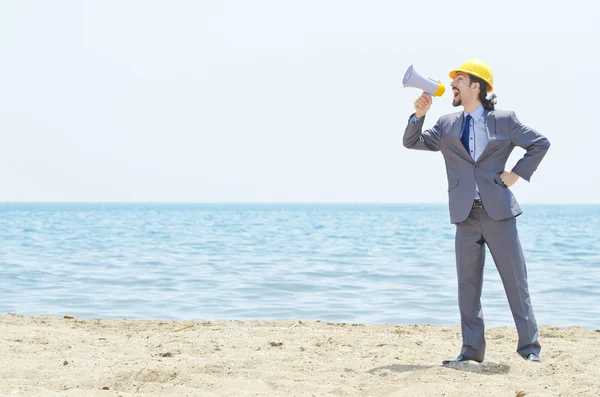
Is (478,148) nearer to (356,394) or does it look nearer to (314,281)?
(356,394)

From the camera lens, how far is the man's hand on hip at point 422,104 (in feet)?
15.9

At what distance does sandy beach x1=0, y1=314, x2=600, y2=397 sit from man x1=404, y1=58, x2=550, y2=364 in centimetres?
32

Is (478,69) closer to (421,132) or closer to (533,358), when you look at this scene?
(421,132)

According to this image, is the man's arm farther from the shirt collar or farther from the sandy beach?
the sandy beach

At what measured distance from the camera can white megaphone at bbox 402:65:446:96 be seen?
15.8 ft

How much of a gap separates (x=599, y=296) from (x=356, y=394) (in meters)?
7.56

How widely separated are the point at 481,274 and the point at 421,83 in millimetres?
1312

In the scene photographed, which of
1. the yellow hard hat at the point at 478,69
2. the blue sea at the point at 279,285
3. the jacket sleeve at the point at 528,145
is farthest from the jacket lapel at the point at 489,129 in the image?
the blue sea at the point at 279,285

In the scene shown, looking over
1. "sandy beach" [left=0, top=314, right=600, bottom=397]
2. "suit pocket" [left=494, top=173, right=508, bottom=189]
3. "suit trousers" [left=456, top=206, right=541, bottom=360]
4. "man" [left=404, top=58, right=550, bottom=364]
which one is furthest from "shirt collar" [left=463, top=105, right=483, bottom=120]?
"sandy beach" [left=0, top=314, right=600, bottom=397]

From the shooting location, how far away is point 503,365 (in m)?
4.88

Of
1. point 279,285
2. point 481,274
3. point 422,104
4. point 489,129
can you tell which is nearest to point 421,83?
point 422,104

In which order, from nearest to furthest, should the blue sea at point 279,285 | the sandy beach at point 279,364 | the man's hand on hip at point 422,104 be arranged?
1. the sandy beach at point 279,364
2. the man's hand on hip at point 422,104
3. the blue sea at point 279,285

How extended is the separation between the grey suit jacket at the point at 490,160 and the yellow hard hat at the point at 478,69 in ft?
0.72

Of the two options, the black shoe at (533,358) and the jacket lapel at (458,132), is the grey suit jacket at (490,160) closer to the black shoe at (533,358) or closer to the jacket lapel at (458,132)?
the jacket lapel at (458,132)
